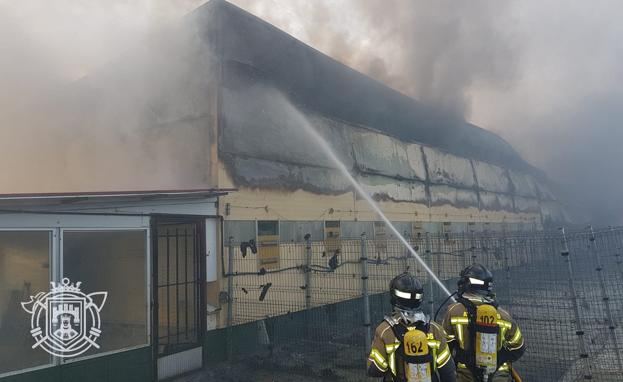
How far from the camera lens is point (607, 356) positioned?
731 centimetres

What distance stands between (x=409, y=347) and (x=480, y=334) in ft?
3.23

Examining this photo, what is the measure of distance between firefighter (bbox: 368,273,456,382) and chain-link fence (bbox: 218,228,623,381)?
7.94ft

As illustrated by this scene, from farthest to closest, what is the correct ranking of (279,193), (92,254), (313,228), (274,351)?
(313,228) → (279,193) → (274,351) → (92,254)

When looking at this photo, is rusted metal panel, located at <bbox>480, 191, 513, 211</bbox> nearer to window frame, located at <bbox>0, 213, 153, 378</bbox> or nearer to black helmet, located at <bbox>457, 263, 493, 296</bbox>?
window frame, located at <bbox>0, 213, 153, 378</bbox>

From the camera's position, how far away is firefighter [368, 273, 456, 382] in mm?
3197

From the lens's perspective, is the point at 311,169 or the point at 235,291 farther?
the point at 311,169

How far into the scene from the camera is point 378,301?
10.8 meters

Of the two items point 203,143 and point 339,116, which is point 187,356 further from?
point 339,116

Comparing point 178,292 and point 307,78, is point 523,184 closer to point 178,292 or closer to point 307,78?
point 307,78

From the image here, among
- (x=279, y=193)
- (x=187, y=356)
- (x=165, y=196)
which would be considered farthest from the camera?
(x=279, y=193)

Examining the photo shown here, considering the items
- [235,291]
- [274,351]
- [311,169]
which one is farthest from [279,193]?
[274,351]

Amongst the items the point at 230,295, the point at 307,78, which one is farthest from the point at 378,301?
the point at 307,78

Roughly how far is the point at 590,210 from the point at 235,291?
125 ft

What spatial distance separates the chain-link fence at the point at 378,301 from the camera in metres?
6.60
